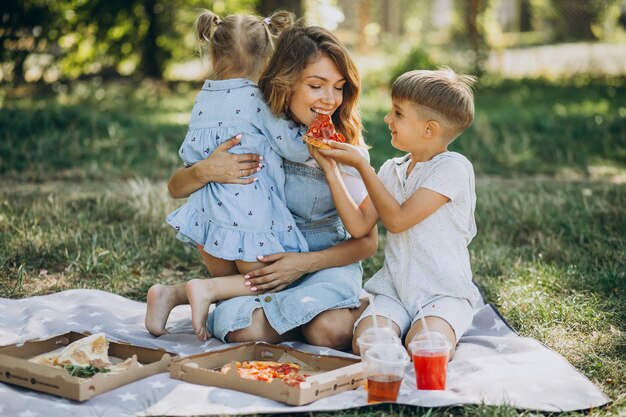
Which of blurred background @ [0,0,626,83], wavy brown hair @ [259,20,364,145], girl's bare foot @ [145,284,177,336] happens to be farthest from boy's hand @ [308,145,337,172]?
blurred background @ [0,0,626,83]

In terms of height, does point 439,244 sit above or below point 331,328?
above

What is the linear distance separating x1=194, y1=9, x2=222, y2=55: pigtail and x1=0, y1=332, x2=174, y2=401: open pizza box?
1.48 metres

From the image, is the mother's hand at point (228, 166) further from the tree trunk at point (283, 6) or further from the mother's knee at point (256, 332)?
the tree trunk at point (283, 6)

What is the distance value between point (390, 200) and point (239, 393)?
102 centimetres

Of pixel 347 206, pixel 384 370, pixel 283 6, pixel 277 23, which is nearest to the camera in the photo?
pixel 384 370

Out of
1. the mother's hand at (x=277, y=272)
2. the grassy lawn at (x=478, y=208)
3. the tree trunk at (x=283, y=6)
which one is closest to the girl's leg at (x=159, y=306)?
the mother's hand at (x=277, y=272)

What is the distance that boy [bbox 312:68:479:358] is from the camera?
352cm

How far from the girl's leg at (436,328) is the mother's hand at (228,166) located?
0.95m

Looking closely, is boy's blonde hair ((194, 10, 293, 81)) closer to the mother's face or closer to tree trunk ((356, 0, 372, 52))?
the mother's face

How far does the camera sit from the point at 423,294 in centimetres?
361

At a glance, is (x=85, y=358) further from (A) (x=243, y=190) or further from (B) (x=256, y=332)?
(A) (x=243, y=190)

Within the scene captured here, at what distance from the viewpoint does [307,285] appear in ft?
12.2

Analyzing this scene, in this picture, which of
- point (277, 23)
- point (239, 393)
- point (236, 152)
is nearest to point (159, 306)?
point (236, 152)

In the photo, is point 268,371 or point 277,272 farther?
point 277,272
